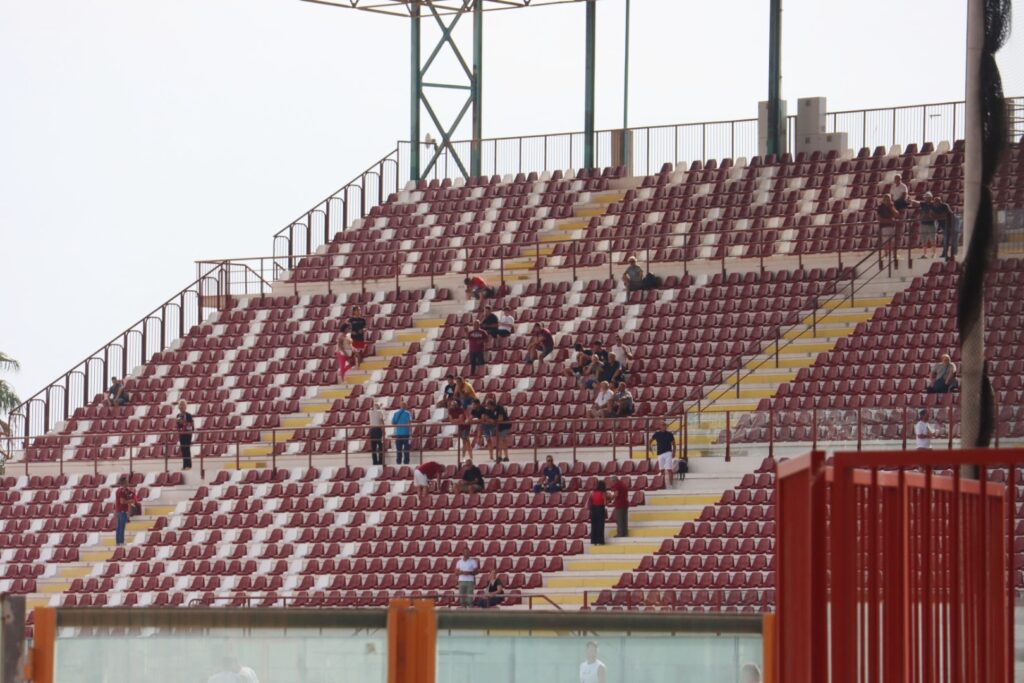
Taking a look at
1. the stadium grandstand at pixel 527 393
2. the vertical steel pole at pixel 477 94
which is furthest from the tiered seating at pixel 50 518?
the vertical steel pole at pixel 477 94

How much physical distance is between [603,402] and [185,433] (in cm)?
760

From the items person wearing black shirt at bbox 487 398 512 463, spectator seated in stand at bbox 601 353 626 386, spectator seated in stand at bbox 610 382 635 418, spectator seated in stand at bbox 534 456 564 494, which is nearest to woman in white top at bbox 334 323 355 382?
person wearing black shirt at bbox 487 398 512 463

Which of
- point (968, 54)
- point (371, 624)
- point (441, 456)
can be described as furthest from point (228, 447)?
point (371, 624)

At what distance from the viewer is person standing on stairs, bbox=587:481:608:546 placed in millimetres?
27186

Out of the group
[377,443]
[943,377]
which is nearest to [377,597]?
[377,443]

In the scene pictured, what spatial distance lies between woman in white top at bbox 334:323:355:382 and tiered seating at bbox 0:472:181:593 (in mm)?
3956

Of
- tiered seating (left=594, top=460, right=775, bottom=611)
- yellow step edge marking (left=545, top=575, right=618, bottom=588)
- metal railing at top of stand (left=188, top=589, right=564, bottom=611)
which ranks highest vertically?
tiered seating (left=594, top=460, right=775, bottom=611)

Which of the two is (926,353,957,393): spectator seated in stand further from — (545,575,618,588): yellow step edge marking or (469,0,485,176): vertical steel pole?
(469,0,485,176): vertical steel pole

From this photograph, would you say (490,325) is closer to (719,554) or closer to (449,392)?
(449,392)

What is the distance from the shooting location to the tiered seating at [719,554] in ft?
80.0

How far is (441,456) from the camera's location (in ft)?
106

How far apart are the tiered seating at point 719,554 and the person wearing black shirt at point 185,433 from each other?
10.6m

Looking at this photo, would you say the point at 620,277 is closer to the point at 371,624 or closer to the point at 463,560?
the point at 463,560

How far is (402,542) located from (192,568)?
3.45 metres
